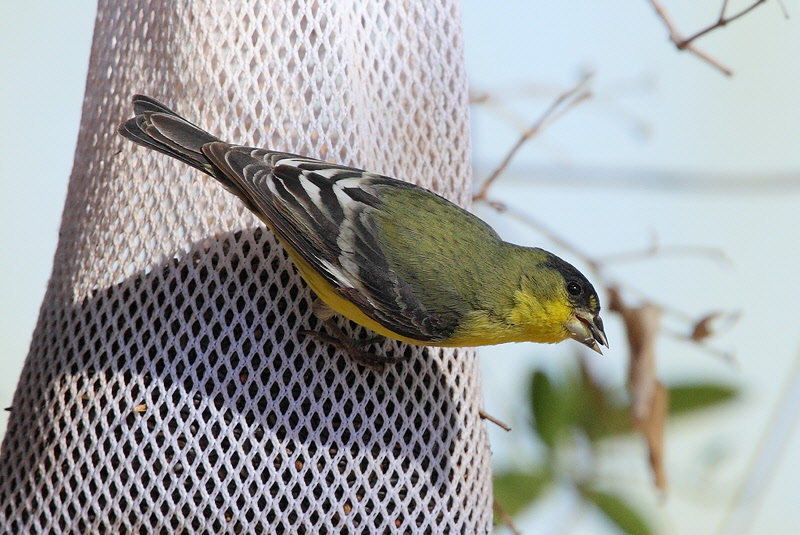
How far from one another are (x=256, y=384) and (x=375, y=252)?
61 cm

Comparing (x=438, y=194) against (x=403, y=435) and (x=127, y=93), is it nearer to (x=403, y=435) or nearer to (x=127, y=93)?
(x=403, y=435)

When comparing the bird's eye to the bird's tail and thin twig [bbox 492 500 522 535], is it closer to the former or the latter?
thin twig [bbox 492 500 522 535]

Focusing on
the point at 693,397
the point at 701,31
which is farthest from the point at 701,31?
the point at 693,397

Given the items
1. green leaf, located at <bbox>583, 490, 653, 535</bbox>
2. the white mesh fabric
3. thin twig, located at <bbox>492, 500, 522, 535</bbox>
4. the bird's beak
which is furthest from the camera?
green leaf, located at <bbox>583, 490, 653, 535</bbox>

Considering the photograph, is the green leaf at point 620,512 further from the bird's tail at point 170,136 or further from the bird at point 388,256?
the bird's tail at point 170,136

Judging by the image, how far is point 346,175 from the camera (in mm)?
3248

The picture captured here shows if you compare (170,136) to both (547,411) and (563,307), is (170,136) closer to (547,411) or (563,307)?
(563,307)

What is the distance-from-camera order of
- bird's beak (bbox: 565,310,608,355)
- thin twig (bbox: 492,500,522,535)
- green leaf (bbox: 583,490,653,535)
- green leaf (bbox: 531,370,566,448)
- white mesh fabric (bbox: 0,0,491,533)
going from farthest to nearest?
1. green leaf (bbox: 531,370,566,448)
2. green leaf (bbox: 583,490,653,535)
3. thin twig (bbox: 492,500,522,535)
4. bird's beak (bbox: 565,310,608,355)
5. white mesh fabric (bbox: 0,0,491,533)

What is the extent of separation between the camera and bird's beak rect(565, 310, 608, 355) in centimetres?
349

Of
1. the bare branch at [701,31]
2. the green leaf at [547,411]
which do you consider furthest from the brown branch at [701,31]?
the green leaf at [547,411]

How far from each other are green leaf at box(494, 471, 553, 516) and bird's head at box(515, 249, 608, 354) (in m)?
0.92

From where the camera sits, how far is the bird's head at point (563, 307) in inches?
138

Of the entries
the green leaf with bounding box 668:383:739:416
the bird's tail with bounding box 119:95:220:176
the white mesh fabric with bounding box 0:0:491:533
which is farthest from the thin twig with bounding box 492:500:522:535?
the bird's tail with bounding box 119:95:220:176

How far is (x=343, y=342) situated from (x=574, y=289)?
0.89 metres
